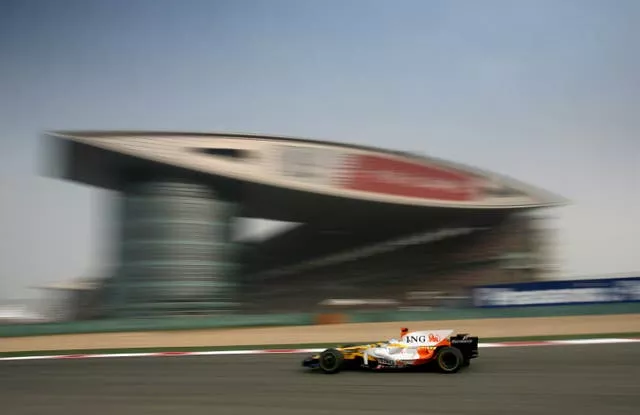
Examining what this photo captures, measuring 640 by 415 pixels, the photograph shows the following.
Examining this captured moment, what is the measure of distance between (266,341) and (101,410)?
10707 mm

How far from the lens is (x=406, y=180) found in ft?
138

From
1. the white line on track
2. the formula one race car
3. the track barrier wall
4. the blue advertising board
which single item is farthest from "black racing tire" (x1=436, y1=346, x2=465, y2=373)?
the blue advertising board

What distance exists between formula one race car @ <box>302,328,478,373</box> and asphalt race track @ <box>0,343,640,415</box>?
7.8 inches

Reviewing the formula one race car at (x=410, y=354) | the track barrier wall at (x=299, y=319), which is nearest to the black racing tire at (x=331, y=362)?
the formula one race car at (x=410, y=354)

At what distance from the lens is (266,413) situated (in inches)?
274

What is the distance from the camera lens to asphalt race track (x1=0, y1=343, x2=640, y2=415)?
6969 mm

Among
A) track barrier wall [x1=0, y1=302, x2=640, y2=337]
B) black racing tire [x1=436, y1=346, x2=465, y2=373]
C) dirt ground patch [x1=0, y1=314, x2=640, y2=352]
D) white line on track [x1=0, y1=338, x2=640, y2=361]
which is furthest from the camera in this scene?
track barrier wall [x1=0, y1=302, x2=640, y2=337]

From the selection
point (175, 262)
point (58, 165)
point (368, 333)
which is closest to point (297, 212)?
point (175, 262)

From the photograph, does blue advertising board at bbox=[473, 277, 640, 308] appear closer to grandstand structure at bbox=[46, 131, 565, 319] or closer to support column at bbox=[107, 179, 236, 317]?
grandstand structure at bbox=[46, 131, 565, 319]

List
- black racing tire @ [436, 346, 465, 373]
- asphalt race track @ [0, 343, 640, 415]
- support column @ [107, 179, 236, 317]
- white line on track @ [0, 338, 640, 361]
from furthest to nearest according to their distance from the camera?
support column @ [107, 179, 236, 317]
white line on track @ [0, 338, 640, 361]
black racing tire @ [436, 346, 465, 373]
asphalt race track @ [0, 343, 640, 415]

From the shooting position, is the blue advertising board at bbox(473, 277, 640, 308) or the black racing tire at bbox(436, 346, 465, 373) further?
the blue advertising board at bbox(473, 277, 640, 308)

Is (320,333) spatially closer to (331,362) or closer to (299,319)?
(299,319)

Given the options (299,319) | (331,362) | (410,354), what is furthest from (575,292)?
(331,362)

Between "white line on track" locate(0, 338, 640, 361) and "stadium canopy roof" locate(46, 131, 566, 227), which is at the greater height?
"stadium canopy roof" locate(46, 131, 566, 227)
